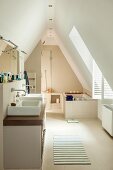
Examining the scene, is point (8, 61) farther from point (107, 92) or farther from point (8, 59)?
point (107, 92)

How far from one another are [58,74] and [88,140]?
16.4ft

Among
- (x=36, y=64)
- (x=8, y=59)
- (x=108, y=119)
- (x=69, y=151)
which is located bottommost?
(x=69, y=151)

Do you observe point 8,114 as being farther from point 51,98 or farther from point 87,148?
point 51,98

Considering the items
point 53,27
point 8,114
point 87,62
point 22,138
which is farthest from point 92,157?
point 53,27

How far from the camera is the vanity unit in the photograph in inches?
111

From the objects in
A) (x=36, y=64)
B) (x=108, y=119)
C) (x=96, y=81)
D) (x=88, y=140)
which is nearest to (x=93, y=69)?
(x=96, y=81)

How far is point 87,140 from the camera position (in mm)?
4457

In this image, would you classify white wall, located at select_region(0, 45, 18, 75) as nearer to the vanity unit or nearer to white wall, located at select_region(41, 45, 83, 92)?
the vanity unit

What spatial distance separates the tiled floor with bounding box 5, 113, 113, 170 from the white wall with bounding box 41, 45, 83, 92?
232 cm

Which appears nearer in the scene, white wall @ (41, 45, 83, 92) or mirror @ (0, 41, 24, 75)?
mirror @ (0, 41, 24, 75)

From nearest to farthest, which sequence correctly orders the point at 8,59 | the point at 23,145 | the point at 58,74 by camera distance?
the point at 23,145, the point at 8,59, the point at 58,74

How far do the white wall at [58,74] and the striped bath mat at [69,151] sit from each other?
15.3 ft

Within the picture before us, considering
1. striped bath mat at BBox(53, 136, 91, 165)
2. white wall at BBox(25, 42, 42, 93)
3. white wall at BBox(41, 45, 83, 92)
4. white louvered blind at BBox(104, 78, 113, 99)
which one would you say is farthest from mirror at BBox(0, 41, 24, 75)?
white wall at BBox(41, 45, 83, 92)

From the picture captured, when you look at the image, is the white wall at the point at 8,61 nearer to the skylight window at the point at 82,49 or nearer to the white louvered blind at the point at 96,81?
the skylight window at the point at 82,49
